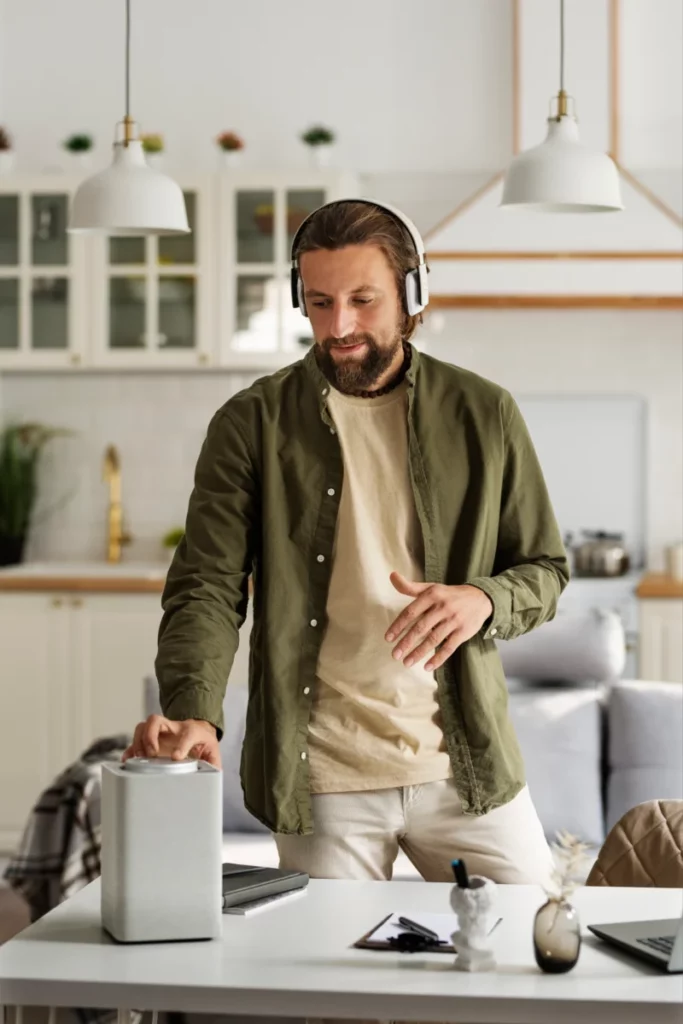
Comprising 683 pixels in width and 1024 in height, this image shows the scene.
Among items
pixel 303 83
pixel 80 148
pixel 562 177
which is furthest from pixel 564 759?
pixel 303 83

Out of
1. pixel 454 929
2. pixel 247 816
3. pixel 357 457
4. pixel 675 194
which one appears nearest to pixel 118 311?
pixel 675 194

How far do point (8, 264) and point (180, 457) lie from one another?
1036mm

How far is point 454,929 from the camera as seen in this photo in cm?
159

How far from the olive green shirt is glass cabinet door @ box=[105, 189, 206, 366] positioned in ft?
11.7

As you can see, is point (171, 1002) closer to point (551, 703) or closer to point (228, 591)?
point (228, 591)

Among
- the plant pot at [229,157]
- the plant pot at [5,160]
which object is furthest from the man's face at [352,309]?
the plant pot at [5,160]

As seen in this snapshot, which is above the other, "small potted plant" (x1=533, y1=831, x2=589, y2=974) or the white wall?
the white wall

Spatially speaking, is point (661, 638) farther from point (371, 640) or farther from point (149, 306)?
point (371, 640)

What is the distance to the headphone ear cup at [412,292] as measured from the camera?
2006mm

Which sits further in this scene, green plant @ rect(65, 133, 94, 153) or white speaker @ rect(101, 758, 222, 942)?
green plant @ rect(65, 133, 94, 153)

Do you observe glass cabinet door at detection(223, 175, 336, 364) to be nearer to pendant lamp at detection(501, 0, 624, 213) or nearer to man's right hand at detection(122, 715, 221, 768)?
pendant lamp at detection(501, 0, 624, 213)

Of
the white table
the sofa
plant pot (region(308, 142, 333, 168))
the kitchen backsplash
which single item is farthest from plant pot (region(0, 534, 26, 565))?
the white table

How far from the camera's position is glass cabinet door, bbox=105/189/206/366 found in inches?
219

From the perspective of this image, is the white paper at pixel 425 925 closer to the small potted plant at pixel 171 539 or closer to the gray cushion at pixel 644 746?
the gray cushion at pixel 644 746
